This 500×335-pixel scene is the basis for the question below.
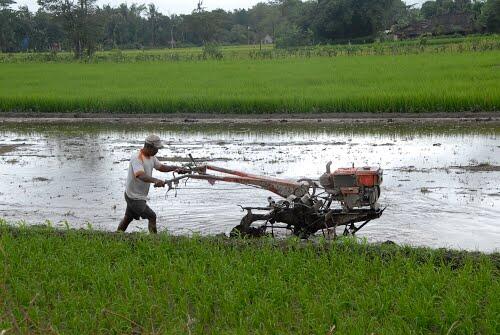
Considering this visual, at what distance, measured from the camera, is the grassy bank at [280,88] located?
1730 cm

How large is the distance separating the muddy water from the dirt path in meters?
0.62

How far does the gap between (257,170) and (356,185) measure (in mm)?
→ 4818

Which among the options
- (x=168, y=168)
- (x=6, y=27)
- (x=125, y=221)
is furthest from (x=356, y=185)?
(x=6, y=27)

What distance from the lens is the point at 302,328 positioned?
461 centimetres

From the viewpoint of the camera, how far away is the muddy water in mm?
8156

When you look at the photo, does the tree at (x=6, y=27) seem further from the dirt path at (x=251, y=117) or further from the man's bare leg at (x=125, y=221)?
the man's bare leg at (x=125, y=221)

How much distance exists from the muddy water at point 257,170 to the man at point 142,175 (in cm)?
93

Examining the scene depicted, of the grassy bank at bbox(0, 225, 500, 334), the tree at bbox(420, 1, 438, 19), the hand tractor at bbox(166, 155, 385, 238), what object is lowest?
the grassy bank at bbox(0, 225, 500, 334)

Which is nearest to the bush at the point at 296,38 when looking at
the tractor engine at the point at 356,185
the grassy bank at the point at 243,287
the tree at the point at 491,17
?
the tree at the point at 491,17

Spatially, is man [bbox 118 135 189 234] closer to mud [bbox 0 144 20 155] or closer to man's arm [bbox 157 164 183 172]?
man's arm [bbox 157 164 183 172]

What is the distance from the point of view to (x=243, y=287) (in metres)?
5.21

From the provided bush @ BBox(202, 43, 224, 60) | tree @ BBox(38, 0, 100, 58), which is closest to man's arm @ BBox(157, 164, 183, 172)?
bush @ BBox(202, 43, 224, 60)

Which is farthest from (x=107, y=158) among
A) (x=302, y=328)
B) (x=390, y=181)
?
(x=302, y=328)

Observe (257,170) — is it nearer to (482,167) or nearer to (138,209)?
(482,167)
